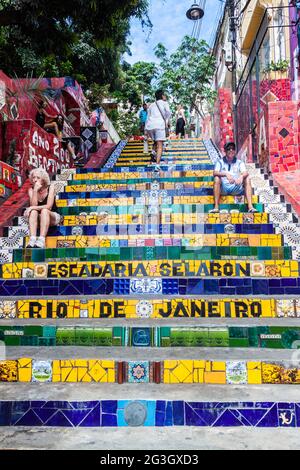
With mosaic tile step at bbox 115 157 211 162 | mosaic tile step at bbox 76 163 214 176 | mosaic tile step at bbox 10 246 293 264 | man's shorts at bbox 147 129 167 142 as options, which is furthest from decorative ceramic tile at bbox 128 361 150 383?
mosaic tile step at bbox 115 157 211 162

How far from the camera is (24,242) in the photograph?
4.81 meters

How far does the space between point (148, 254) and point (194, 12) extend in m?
13.5

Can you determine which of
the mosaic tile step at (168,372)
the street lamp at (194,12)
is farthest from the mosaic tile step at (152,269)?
the street lamp at (194,12)

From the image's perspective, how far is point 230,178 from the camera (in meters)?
5.70

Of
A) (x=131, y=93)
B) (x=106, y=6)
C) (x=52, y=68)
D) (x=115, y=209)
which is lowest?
(x=115, y=209)

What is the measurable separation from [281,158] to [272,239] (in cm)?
229

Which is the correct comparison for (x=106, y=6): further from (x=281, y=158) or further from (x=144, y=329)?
(x=144, y=329)

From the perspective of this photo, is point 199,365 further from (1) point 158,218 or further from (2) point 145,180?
(2) point 145,180

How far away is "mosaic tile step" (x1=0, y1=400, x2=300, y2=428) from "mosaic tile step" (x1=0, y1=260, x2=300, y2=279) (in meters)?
1.84

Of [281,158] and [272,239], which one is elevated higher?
[281,158]

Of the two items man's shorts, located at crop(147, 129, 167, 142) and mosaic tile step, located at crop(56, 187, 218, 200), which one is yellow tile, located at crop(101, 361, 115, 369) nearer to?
mosaic tile step, located at crop(56, 187, 218, 200)

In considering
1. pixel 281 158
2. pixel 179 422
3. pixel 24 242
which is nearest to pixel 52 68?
pixel 281 158

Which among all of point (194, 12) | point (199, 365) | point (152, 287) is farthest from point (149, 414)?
point (194, 12)

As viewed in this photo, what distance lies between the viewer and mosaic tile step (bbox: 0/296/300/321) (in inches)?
137
